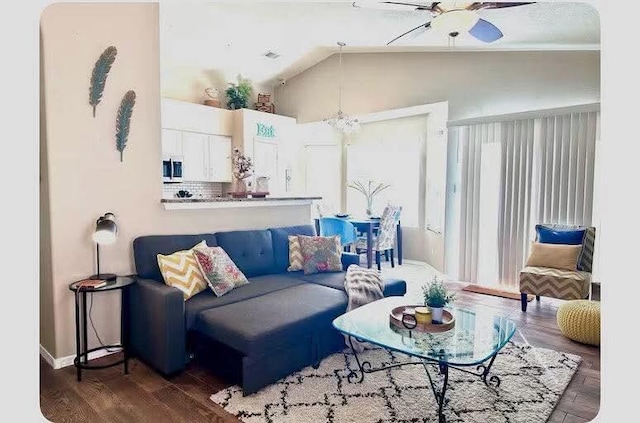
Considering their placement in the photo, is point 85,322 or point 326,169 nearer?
point 85,322

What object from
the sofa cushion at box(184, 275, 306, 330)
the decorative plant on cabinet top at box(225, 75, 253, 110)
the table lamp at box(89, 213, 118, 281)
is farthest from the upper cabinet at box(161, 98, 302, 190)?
the table lamp at box(89, 213, 118, 281)

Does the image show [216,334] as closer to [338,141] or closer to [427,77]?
[427,77]

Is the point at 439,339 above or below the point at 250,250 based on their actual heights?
below

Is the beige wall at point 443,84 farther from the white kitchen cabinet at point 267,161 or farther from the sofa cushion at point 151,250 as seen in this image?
the sofa cushion at point 151,250

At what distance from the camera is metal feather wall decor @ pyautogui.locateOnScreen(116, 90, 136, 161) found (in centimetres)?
287

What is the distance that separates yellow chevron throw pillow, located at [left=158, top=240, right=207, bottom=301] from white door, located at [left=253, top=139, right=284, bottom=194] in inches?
149

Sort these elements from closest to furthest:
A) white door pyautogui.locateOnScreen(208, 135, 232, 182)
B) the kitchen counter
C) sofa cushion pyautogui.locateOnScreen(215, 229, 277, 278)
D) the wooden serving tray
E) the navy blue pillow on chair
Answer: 1. the wooden serving tray
2. the kitchen counter
3. sofa cushion pyautogui.locateOnScreen(215, 229, 277, 278)
4. the navy blue pillow on chair
5. white door pyautogui.locateOnScreen(208, 135, 232, 182)

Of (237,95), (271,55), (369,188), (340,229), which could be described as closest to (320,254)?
(340,229)

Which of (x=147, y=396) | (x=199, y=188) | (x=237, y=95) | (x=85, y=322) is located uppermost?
(x=237, y=95)

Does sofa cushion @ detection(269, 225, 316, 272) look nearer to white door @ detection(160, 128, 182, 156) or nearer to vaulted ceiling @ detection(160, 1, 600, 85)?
vaulted ceiling @ detection(160, 1, 600, 85)

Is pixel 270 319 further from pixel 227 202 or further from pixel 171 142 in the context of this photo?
pixel 171 142

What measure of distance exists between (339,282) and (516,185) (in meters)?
2.71

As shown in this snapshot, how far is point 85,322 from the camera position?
8.49 feet

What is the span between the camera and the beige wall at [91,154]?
2.57 metres
